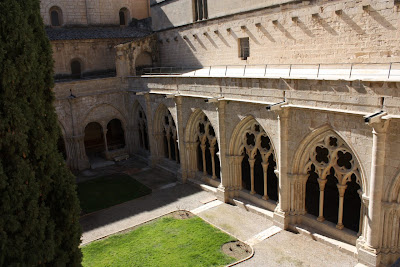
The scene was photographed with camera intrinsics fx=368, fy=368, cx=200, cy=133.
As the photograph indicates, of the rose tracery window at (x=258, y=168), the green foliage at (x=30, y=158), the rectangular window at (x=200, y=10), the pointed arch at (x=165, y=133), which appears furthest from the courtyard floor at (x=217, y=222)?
the rectangular window at (x=200, y=10)

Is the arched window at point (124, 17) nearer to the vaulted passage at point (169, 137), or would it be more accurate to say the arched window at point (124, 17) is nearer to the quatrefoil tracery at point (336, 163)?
the vaulted passage at point (169, 137)

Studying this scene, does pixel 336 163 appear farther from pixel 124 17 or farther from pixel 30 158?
pixel 124 17

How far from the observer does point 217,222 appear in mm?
14969

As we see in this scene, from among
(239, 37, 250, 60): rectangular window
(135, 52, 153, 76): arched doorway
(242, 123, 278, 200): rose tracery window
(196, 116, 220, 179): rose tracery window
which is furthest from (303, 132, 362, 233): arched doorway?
(135, 52, 153, 76): arched doorway

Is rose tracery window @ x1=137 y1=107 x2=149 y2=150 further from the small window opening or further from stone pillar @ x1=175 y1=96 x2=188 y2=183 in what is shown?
the small window opening

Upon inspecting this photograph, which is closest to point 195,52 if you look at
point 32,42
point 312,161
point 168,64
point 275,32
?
point 168,64

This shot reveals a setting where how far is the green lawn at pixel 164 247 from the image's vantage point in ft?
40.7

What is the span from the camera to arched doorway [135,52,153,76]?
26422mm

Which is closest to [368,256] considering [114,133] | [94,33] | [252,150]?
[252,150]

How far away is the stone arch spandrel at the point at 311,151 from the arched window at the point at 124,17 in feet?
69.2

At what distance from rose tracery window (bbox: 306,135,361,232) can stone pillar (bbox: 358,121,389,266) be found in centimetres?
79

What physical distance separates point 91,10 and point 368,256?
24531 millimetres

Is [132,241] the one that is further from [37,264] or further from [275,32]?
[275,32]

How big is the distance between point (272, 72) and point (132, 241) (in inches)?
386
